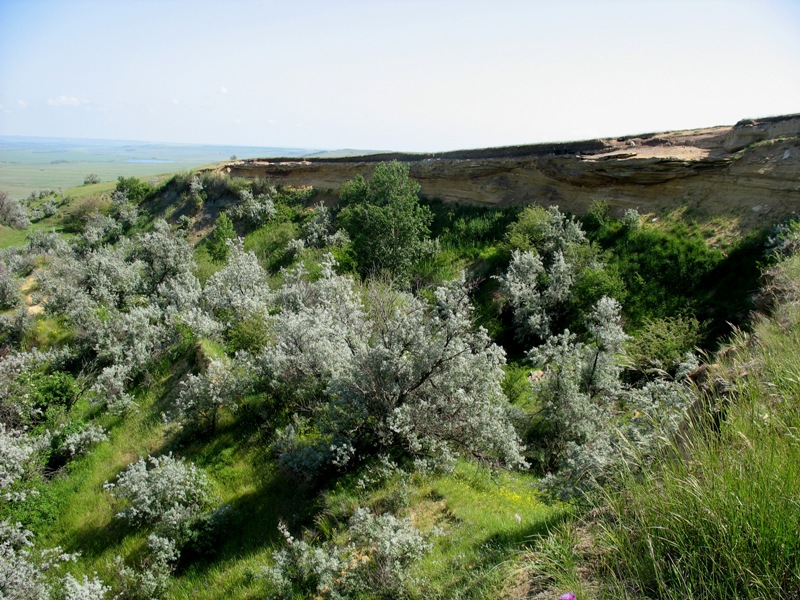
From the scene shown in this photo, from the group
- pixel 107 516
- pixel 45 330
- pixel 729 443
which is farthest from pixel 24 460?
pixel 729 443

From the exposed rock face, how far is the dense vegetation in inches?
57.1

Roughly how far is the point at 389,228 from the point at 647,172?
1000 cm

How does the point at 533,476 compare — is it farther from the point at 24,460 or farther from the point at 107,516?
the point at 24,460

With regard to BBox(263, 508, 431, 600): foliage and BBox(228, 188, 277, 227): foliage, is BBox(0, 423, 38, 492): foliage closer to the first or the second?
BBox(263, 508, 431, 600): foliage

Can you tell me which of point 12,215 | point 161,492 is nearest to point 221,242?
point 161,492

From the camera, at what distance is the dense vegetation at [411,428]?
2.81 m

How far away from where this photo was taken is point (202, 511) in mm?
7105

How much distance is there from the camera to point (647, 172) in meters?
16.9

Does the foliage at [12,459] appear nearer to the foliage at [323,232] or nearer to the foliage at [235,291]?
the foliage at [235,291]

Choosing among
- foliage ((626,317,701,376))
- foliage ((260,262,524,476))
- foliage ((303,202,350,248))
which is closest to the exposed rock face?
foliage ((626,317,701,376))

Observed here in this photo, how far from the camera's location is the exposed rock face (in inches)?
568

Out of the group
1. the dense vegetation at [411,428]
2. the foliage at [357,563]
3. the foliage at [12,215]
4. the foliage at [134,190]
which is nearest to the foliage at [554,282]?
the dense vegetation at [411,428]

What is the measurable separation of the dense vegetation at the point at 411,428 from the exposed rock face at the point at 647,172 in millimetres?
1452

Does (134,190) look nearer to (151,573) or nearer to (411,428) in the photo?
(151,573)
